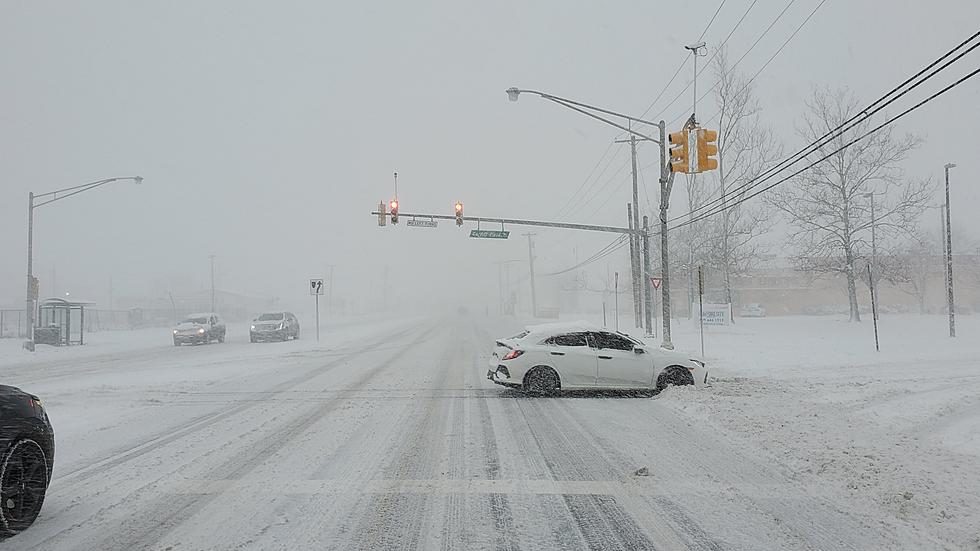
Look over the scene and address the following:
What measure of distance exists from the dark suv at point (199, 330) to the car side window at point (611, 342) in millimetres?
27212

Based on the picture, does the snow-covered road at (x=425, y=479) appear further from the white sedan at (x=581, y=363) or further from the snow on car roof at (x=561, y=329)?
the snow on car roof at (x=561, y=329)

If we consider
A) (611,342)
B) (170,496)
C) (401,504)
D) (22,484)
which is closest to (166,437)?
(170,496)

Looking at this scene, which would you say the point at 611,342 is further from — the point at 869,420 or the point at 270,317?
the point at 270,317

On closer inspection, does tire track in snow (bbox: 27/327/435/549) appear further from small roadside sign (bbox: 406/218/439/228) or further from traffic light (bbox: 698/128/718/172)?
small roadside sign (bbox: 406/218/439/228)

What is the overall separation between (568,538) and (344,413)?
274 inches

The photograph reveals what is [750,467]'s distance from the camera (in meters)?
7.59

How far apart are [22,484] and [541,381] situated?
897 cm

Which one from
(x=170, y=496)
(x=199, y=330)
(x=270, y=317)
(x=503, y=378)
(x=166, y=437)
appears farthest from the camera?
(x=270, y=317)

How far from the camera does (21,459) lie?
5523mm

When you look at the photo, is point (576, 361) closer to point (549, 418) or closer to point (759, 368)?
point (549, 418)

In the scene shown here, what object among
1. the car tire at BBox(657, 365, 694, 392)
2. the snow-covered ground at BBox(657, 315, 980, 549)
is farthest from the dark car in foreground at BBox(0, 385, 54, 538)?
the car tire at BBox(657, 365, 694, 392)

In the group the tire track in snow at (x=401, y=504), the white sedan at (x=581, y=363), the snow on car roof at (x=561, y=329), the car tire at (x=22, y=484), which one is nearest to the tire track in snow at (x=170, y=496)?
the car tire at (x=22, y=484)

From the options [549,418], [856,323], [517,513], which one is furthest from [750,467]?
[856,323]

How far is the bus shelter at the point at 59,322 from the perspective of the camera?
34.1m
